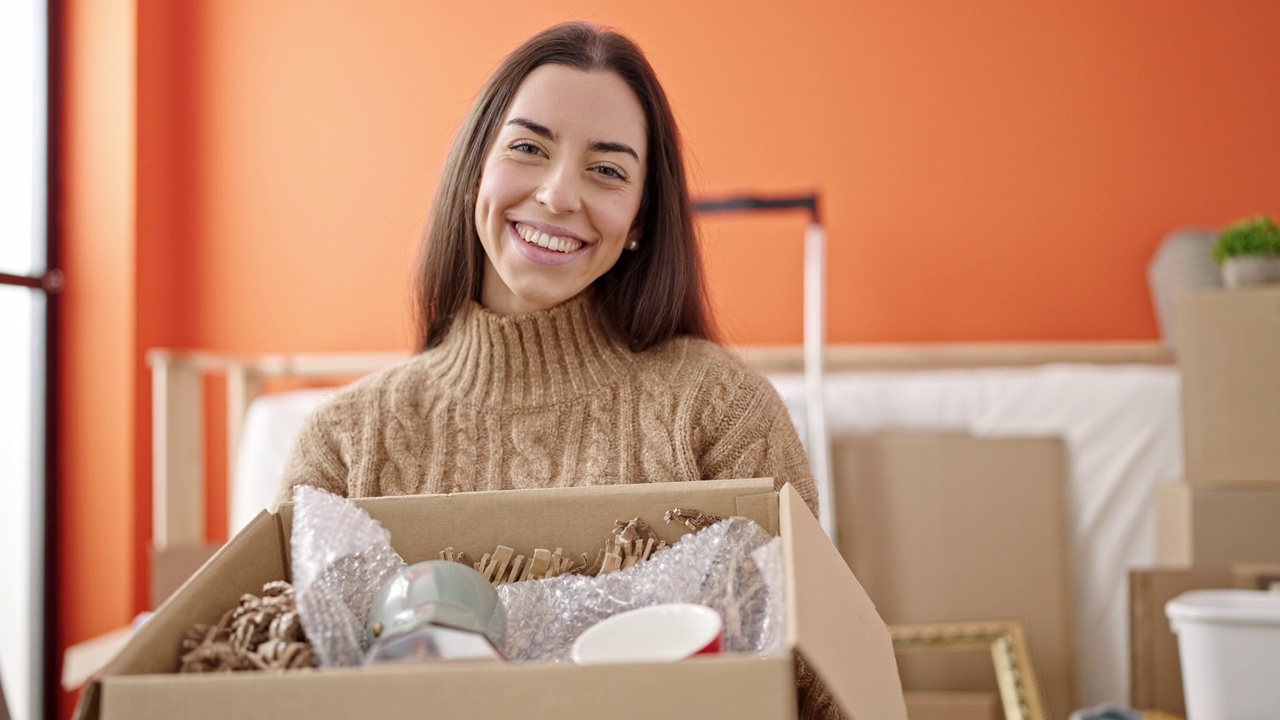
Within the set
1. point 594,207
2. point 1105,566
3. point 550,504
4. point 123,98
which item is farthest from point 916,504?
point 123,98

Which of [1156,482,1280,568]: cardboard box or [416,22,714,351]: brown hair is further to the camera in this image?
[1156,482,1280,568]: cardboard box

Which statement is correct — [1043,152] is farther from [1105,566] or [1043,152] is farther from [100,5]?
[100,5]

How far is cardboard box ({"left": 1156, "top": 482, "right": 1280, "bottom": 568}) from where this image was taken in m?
1.73

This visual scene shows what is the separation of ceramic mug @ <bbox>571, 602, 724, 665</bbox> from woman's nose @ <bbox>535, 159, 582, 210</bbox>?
0.51m

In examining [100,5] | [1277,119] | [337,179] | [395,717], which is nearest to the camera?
[395,717]

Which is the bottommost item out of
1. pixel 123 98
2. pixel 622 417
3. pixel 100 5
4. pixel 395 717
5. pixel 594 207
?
pixel 395 717

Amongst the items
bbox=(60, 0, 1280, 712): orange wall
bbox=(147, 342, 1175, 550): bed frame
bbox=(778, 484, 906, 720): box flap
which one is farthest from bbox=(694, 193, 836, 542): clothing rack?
bbox=(778, 484, 906, 720): box flap

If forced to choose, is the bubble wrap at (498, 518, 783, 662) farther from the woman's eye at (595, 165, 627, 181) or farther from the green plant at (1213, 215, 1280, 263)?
the green plant at (1213, 215, 1280, 263)

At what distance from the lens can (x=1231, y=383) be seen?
1744 millimetres

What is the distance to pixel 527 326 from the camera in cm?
112

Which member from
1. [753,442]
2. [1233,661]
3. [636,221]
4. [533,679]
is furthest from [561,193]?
[1233,661]

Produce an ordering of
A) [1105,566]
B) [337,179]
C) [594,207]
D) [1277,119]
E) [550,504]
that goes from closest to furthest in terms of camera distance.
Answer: [550,504] → [594,207] → [1105,566] → [1277,119] → [337,179]

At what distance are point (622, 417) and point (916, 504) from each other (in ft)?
3.53

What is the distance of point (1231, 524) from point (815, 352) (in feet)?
2.33
